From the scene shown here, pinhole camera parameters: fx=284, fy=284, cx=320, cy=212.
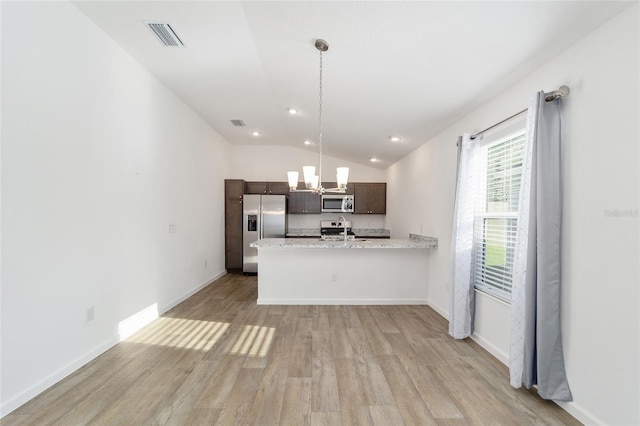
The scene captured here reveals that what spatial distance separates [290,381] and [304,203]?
4.55m

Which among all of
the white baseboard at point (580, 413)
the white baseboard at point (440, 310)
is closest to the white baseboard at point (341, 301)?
the white baseboard at point (440, 310)

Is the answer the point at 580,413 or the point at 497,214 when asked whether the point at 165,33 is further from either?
the point at 580,413

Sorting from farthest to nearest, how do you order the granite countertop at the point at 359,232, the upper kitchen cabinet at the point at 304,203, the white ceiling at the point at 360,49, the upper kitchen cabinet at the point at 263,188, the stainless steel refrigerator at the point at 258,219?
the granite countertop at the point at 359,232, the upper kitchen cabinet at the point at 304,203, the upper kitchen cabinet at the point at 263,188, the stainless steel refrigerator at the point at 258,219, the white ceiling at the point at 360,49

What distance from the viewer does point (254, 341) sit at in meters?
2.87

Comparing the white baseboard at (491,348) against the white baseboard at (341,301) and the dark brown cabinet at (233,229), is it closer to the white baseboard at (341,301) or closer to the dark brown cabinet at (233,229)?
the white baseboard at (341,301)

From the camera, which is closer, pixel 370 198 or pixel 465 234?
pixel 465 234

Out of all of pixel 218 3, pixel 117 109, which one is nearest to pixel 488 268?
pixel 218 3

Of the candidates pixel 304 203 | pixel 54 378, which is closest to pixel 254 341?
pixel 54 378

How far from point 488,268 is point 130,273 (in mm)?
3692

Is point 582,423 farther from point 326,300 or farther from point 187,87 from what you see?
point 187,87

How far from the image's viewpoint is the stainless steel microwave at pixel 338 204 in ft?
21.2

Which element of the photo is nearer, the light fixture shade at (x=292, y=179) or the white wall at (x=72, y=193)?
the white wall at (x=72, y=193)

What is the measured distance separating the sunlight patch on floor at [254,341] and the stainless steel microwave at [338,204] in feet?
12.0

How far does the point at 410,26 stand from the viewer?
2.00 m
